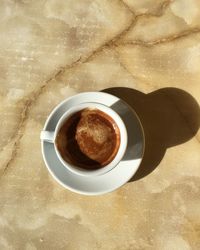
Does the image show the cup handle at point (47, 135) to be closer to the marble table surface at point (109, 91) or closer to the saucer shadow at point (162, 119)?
the marble table surface at point (109, 91)

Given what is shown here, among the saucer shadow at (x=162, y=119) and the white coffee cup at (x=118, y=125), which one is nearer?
the white coffee cup at (x=118, y=125)

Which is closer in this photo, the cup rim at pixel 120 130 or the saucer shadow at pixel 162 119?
the cup rim at pixel 120 130

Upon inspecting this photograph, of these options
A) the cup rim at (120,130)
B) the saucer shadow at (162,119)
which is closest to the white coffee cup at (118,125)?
the cup rim at (120,130)

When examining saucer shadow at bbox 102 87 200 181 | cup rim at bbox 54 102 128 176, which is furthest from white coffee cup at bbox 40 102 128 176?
saucer shadow at bbox 102 87 200 181

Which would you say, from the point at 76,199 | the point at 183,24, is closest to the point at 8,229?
the point at 76,199

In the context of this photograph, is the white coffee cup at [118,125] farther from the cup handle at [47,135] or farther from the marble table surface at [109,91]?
the marble table surface at [109,91]

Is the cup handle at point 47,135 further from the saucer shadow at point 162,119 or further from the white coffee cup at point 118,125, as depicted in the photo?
the saucer shadow at point 162,119

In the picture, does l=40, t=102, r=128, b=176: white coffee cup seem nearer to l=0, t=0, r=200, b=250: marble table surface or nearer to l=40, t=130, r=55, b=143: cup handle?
l=40, t=130, r=55, b=143: cup handle
